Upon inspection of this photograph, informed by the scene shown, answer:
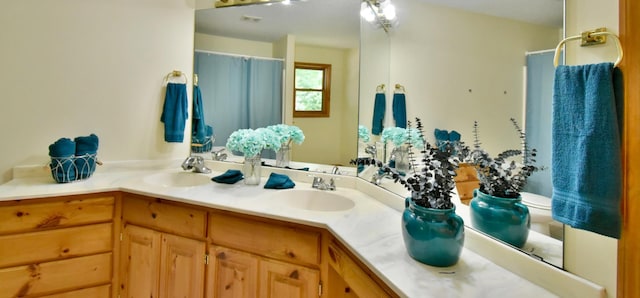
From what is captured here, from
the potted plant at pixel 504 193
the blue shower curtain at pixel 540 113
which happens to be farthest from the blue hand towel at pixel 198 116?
the blue shower curtain at pixel 540 113

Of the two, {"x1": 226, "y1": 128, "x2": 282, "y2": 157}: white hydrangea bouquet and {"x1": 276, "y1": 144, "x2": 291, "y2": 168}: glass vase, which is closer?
{"x1": 226, "y1": 128, "x2": 282, "y2": 157}: white hydrangea bouquet

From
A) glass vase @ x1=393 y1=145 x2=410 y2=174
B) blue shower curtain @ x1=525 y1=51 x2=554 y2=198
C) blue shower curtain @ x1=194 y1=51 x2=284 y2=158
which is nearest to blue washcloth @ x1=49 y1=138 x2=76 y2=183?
blue shower curtain @ x1=194 y1=51 x2=284 y2=158

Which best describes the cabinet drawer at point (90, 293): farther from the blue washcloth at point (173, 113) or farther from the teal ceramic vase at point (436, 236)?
the teal ceramic vase at point (436, 236)

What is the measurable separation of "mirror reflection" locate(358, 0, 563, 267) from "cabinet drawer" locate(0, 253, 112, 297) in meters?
1.60

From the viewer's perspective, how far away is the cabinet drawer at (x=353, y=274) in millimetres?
949

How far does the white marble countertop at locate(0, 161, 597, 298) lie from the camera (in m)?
0.81

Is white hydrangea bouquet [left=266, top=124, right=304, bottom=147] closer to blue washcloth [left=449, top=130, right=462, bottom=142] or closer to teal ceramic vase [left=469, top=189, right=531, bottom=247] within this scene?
blue washcloth [left=449, top=130, right=462, bottom=142]

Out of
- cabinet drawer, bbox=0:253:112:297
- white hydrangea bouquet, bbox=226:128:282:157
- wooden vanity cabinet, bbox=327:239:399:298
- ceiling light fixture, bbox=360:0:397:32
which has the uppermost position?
ceiling light fixture, bbox=360:0:397:32

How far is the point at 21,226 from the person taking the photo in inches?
60.1

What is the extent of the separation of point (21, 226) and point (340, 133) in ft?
5.61

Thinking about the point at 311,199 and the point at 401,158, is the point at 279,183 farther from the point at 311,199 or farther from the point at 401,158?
the point at 401,158

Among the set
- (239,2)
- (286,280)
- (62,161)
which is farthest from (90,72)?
(286,280)

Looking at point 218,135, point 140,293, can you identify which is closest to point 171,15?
point 218,135

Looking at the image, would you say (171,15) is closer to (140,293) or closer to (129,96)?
(129,96)
